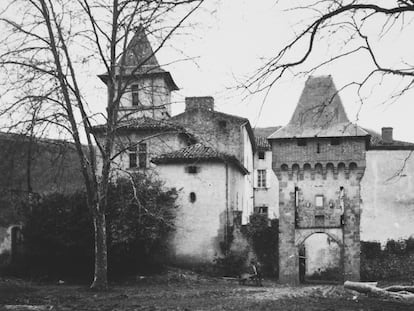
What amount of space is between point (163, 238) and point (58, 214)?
5.31 m

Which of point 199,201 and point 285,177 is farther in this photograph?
point 199,201

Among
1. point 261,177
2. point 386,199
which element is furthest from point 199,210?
point 261,177

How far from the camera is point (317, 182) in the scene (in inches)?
1086

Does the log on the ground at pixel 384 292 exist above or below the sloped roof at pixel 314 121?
below

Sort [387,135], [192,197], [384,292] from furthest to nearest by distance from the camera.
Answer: [387,135]
[192,197]
[384,292]

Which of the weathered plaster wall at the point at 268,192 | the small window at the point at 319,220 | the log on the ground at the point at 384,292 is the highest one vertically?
the weathered plaster wall at the point at 268,192

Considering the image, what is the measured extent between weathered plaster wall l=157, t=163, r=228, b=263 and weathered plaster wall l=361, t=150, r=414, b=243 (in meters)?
15.0

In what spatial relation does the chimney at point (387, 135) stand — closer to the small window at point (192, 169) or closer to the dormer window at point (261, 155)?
the dormer window at point (261, 155)

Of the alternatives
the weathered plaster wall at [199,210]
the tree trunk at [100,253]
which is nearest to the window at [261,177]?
the weathered plaster wall at [199,210]

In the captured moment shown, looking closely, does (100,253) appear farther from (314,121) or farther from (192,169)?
(314,121)

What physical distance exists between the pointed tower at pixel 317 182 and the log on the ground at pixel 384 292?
8.68m

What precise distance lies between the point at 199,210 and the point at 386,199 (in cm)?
1702

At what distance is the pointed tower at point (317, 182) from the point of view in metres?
26.8

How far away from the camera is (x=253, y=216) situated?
29156mm
